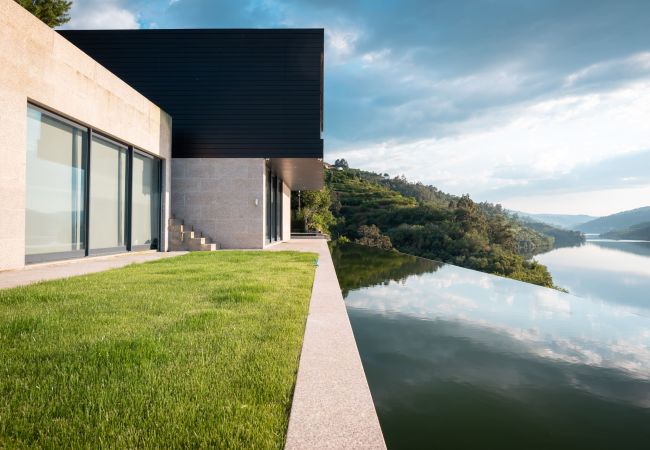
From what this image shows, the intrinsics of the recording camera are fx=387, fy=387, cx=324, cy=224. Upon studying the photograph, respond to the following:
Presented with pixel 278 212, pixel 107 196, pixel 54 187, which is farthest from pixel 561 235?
pixel 54 187

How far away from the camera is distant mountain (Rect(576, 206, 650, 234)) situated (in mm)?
106006

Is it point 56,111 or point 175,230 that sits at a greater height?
point 56,111

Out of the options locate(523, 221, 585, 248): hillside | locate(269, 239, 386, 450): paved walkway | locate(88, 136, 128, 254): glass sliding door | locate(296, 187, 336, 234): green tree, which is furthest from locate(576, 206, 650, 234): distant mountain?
locate(269, 239, 386, 450): paved walkway

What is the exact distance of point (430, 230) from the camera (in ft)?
147

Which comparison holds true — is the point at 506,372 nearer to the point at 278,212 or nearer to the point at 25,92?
the point at 25,92

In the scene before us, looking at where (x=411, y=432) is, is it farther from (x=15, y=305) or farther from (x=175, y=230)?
(x=175, y=230)

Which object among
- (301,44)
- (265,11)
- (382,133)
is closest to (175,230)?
(301,44)

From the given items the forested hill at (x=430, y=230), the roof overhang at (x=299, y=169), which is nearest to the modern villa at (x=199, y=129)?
the roof overhang at (x=299, y=169)

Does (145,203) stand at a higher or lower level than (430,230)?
higher

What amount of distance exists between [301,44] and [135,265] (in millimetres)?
8610

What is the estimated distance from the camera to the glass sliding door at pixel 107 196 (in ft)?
25.3

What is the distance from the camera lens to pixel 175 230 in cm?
1098

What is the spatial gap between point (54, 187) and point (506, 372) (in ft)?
24.1

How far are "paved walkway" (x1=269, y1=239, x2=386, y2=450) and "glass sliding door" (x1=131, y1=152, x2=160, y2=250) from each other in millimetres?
8131
